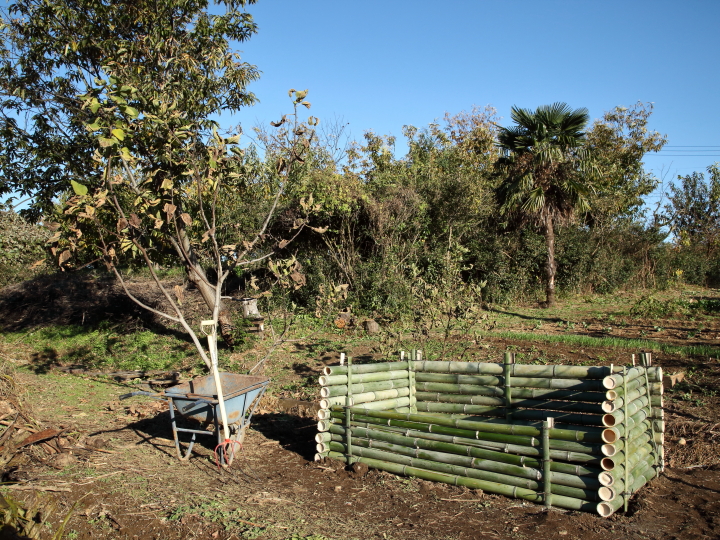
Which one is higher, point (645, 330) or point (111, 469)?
point (645, 330)

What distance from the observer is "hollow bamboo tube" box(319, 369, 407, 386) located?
6004mm

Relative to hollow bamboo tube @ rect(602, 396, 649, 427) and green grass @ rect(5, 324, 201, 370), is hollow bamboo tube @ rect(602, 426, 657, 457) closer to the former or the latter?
hollow bamboo tube @ rect(602, 396, 649, 427)

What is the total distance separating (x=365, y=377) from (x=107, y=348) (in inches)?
357

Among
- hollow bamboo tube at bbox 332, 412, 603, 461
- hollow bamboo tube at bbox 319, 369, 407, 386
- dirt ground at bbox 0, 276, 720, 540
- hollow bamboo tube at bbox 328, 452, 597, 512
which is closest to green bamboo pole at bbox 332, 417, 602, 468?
hollow bamboo tube at bbox 332, 412, 603, 461

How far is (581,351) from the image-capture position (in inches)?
372

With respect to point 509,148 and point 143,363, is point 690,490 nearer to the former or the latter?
point 143,363

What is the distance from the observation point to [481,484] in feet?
15.8

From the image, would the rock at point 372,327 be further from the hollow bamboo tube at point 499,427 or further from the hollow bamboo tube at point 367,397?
the hollow bamboo tube at point 499,427

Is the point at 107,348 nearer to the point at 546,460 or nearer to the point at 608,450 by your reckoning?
the point at 546,460

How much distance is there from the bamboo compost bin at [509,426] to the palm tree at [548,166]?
11088 millimetres

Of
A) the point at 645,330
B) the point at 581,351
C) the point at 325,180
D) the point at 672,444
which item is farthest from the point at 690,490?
the point at 325,180

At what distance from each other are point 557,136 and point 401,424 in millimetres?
12944

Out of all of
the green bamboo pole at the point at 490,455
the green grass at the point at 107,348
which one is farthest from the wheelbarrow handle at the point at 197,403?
the green grass at the point at 107,348

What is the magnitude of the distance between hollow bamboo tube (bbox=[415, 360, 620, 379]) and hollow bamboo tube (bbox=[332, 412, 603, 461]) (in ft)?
2.64
